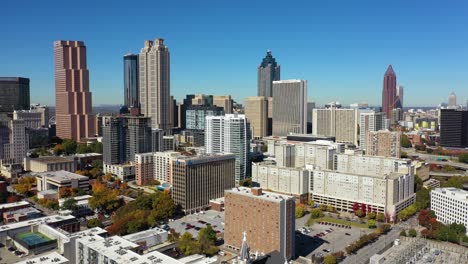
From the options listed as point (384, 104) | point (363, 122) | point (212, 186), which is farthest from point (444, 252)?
point (384, 104)

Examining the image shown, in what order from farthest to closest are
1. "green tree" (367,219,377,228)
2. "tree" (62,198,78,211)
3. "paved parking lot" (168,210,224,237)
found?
"tree" (62,198,78,211)
"green tree" (367,219,377,228)
"paved parking lot" (168,210,224,237)

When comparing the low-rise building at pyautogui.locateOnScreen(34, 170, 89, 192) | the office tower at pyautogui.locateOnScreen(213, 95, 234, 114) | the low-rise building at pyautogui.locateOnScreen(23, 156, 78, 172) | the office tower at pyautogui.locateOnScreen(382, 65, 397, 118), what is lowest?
the low-rise building at pyautogui.locateOnScreen(34, 170, 89, 192)

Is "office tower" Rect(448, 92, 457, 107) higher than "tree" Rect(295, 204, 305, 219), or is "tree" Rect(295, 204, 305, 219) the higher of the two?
"office tower" Rect(448, 92, 457, 107)

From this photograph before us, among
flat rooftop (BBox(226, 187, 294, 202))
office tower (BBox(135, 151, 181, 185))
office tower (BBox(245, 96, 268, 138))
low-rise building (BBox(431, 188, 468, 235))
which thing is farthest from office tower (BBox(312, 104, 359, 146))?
flat rooftop (BBox(226, 187, 294, 202))

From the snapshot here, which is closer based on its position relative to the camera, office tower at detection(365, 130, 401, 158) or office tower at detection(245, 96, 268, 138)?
office tower at detection(365, 130, 401, 158)

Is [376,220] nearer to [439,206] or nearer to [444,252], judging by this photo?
[439,206]

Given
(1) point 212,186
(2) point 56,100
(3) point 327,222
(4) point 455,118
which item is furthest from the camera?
(2) point 56,100

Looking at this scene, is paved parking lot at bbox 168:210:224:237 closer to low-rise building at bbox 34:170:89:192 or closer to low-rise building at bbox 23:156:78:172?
low-rise building at bbox 34:170:89:192
